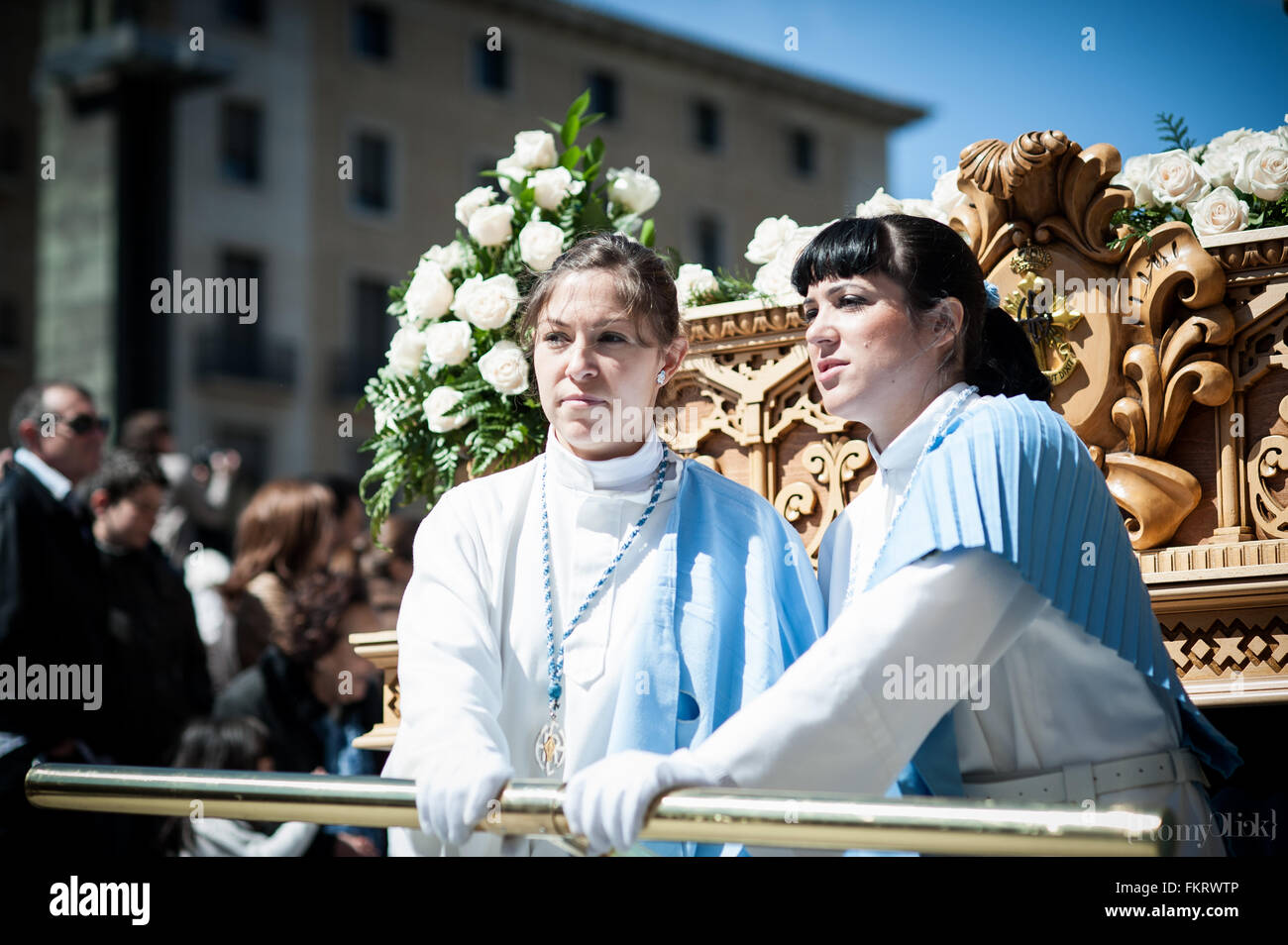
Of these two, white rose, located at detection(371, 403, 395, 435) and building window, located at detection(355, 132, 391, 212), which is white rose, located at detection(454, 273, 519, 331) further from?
building window, located at detection(355, 132, 391, 212)

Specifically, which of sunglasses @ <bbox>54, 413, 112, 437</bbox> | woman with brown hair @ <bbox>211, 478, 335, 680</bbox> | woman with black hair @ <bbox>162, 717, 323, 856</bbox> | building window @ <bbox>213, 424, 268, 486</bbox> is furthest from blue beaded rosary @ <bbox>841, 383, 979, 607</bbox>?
building window @ <bbox>213, 424, 268, 486</bbox>

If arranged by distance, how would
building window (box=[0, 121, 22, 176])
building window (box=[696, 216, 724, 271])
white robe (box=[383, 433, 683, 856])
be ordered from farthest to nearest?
building window (box=[696, 216, 724, 271]), building window (box=[0, 121, 22, 176]), white robe (box=[383, 433, 683, 856])

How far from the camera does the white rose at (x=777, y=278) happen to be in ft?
14.8

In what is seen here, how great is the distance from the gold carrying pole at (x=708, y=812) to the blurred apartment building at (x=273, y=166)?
23.1 metres

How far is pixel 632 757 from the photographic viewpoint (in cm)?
268

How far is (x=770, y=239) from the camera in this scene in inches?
187

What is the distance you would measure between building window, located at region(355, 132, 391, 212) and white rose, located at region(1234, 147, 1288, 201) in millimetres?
28344

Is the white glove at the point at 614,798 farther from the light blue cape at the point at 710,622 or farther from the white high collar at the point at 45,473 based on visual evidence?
the white high collar at the point at 45,473

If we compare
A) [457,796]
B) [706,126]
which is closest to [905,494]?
[457,796]

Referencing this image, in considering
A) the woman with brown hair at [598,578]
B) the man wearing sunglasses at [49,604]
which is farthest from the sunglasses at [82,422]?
the woman with brown hair at [598,578]

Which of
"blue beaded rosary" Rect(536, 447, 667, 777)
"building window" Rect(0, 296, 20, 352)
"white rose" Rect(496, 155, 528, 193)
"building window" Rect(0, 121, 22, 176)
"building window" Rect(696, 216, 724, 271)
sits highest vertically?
"building window" Rect(0, 121, 22, 176)

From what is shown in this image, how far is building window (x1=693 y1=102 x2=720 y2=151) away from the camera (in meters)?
35.7
